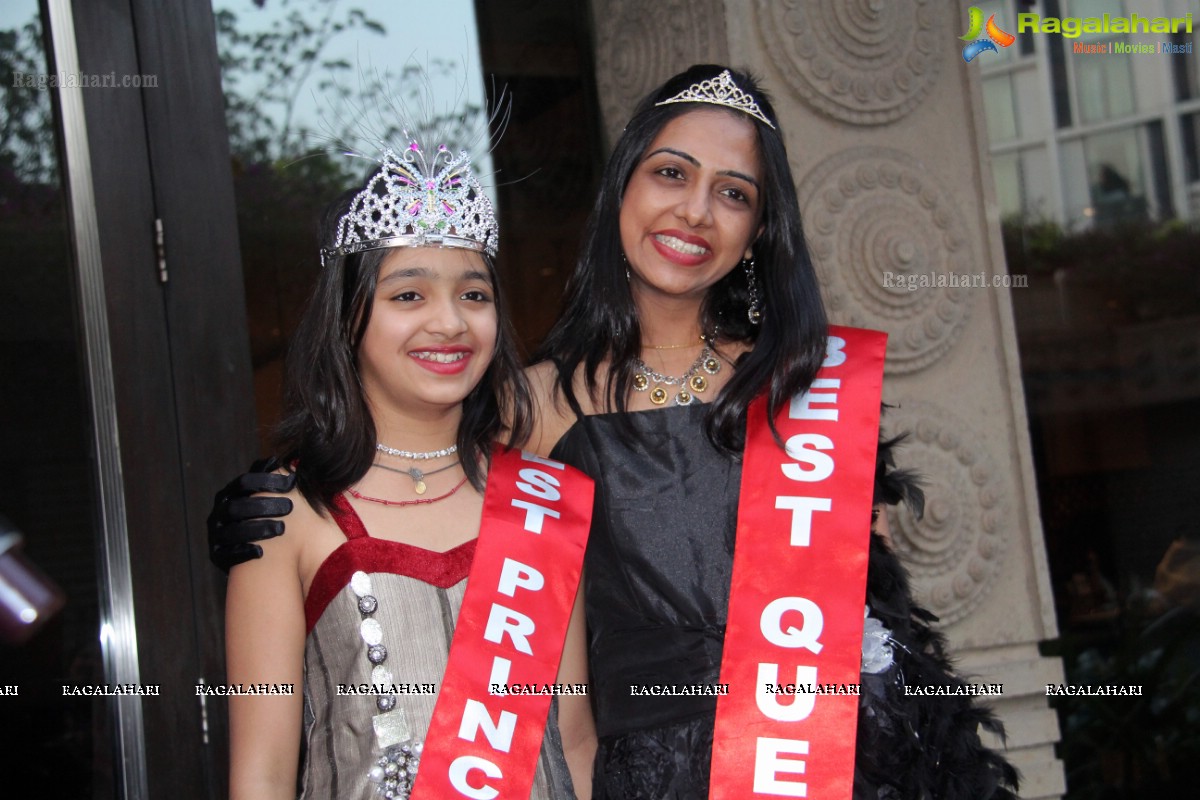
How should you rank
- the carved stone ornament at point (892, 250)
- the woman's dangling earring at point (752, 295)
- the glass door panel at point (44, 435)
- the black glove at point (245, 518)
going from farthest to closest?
the carved stone ornament at point (892, 250) < the glass door panel at point (44, 435) < the woman's dangling earring at point (752, 295) < the black glove at point (245, 518)

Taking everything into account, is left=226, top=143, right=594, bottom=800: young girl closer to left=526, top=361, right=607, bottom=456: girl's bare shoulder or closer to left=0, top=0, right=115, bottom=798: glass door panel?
left=526, top=361, right=607, bottom=456: girl's bare shoulder

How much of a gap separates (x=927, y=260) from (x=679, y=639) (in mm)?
1303

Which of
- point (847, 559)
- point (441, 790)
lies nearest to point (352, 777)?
point (441, 790)

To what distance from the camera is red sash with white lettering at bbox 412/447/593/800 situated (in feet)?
5.39

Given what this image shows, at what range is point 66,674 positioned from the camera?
7.96ft

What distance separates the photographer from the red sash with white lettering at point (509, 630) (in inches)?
64.7

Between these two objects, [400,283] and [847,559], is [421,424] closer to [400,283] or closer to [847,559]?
[400,283]

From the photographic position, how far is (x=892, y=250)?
2609 mm

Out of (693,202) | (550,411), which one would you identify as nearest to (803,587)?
(550,411)

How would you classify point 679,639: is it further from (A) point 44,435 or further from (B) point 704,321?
(A) point 44,435

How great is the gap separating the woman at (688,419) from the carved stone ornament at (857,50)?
0.69 meters

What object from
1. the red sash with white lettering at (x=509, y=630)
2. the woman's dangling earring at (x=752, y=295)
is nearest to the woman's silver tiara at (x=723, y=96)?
the woman's dangling earring at (x=752, y=295)

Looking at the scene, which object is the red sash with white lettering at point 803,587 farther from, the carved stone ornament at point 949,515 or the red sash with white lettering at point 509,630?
the carved stone ornament at point 949,515

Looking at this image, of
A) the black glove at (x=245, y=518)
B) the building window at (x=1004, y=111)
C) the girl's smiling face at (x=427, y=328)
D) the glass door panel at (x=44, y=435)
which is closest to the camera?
the black glove at (x=245, y=518)
